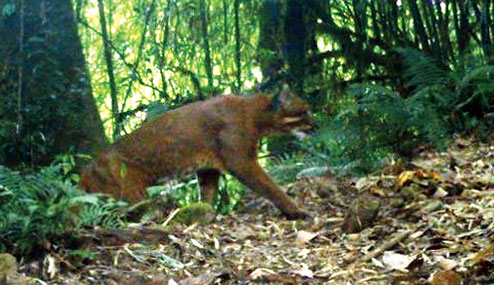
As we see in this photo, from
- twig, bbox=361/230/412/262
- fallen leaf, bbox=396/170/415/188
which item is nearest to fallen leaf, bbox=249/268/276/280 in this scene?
twig, bbox=361/230/412/262

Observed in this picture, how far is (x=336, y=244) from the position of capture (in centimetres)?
442

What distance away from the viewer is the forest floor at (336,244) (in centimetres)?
371

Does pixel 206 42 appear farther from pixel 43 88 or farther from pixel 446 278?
pixel 446 278

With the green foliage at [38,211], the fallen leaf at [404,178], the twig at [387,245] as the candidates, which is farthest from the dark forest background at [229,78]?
the twig at [387,245]

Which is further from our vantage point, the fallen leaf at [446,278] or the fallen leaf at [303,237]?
the fallen leaf at [303,237]

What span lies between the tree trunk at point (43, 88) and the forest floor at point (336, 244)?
1.18 metres

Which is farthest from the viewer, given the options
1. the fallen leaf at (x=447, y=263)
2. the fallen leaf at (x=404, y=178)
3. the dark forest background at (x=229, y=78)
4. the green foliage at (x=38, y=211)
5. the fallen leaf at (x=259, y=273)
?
the dark forest background at (x=229, y=78)

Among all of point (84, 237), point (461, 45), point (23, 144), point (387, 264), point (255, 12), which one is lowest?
point (387, 264)

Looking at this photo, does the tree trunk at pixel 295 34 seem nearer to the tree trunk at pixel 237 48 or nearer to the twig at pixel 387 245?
the tree trunk at pixel 237 48

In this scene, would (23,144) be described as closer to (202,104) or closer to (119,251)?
(202,104)

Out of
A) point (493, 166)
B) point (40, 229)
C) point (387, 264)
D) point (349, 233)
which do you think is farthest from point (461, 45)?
point (40, 229)

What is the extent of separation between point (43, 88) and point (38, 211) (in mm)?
2099

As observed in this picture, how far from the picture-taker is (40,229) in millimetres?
3719

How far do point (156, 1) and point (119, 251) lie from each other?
4.68m
